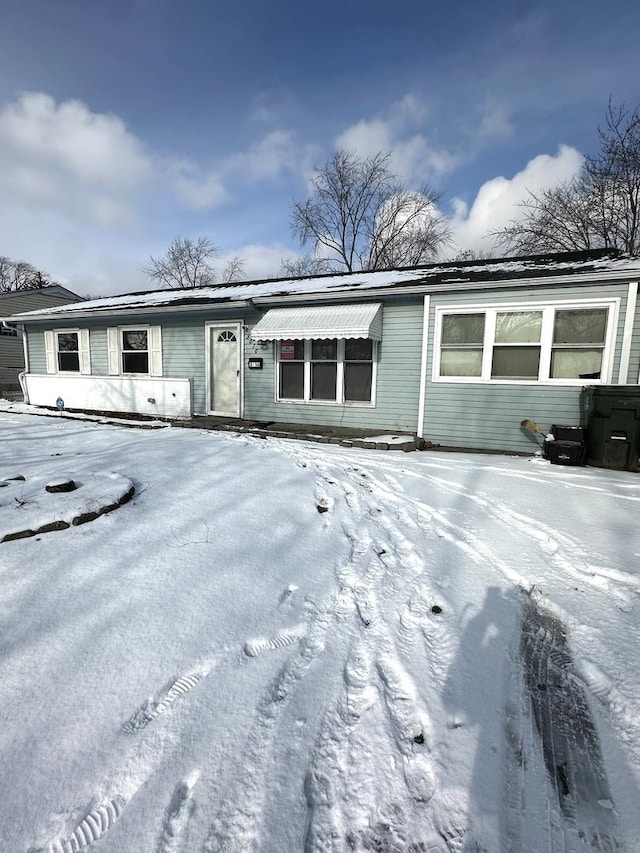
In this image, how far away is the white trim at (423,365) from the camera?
746 cm

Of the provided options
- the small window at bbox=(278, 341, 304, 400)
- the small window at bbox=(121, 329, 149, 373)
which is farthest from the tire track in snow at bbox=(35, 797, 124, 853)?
the small window at bbox=(121, 329, 149, 373)

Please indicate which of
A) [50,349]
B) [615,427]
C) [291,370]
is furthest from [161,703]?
[50,349]

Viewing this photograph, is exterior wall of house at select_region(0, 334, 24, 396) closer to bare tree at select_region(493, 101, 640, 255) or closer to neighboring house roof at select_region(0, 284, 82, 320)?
neighboring house roof at select_region(0, 284, 82, 320)

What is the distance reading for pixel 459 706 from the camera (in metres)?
1.66

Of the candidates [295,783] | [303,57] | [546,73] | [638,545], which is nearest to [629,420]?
[638,545]

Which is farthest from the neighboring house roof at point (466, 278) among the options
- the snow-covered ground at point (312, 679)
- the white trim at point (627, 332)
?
the snow-covered ground at point (312, 679)

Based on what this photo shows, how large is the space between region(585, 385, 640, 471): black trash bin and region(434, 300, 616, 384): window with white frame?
2.63 feet

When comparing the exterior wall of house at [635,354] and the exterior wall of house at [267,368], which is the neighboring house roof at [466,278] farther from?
the exterior wall of house at [635,354]

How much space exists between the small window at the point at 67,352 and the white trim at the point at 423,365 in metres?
10.0

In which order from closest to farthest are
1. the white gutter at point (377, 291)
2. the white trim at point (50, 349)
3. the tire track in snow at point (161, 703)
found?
the tire track in snow at point (161, 703), the white gutter at point (377, 291), the white trim at point (50, 349)

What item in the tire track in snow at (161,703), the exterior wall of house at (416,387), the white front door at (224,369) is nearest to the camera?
the tire track in snow at (161,703)

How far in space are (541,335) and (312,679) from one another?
687cm

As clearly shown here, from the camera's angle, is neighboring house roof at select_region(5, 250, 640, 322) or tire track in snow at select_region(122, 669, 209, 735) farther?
neighboring house roof at select_region(5, 250, 640, 322)

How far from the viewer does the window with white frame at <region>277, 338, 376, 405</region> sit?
8352 millimetres
